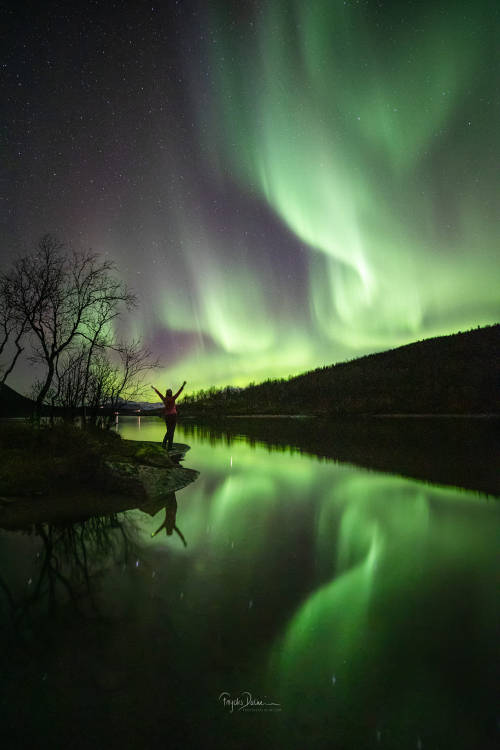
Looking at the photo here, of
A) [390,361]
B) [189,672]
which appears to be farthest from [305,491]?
[390,361]

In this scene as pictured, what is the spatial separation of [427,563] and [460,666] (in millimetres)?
2452

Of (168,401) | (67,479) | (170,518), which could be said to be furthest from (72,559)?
(168,401)

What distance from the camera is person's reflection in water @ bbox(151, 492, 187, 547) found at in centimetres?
703

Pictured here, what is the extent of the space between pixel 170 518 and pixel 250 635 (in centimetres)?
444

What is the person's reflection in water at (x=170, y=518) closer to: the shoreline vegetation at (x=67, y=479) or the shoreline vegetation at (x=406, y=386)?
the shoreline vegetation at (x=67, y=479)

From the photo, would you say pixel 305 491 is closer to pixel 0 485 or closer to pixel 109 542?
pixel 109 542

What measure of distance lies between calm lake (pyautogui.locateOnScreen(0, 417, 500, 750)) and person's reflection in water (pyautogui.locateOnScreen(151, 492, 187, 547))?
0.34 ft

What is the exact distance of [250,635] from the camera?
3.87 meters

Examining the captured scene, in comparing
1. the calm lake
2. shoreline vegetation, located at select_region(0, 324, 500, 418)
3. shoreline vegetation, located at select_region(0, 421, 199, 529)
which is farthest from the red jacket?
shoreline vegetation, located at select_region(0, 324, 500, 418)

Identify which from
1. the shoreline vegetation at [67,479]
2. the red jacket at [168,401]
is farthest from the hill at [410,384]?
the shoreline vegetation at [67,479]

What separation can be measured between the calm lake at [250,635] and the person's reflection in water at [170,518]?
0.10m

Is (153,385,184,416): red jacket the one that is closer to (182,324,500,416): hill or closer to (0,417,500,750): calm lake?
(0,417,500,750): calm lake

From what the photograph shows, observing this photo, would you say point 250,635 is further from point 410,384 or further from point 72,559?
point 410,384

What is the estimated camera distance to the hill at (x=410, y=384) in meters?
87.7
